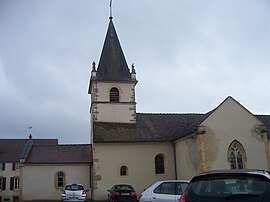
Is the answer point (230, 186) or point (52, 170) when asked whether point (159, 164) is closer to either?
point (52, 170)

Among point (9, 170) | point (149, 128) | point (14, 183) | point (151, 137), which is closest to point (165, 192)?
point (151, 137)

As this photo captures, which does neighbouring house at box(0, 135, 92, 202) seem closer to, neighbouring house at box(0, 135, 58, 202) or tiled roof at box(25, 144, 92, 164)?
tiled roof at box(25, 144, 92, 164)

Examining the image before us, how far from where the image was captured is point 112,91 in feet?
99.2

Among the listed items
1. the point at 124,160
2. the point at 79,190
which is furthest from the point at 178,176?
the point at 79,190

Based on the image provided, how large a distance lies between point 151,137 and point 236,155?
7.40 metres

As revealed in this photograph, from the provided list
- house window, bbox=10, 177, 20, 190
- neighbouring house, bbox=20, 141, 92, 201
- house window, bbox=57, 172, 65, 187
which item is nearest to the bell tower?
neighbouring house, bbox=20, 141, 92, 201

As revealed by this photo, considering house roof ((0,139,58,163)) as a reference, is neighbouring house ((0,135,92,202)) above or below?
below

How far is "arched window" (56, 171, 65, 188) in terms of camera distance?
27984 mm

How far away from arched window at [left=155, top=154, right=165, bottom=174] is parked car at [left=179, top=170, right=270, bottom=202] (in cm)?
2215

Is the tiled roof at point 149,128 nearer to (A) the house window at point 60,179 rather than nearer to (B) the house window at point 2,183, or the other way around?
(A) the house window at point 60,179

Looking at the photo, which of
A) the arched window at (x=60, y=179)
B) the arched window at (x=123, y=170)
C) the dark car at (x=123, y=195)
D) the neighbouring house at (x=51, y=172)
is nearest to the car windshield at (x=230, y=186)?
the dark car at (x=123, y=195)

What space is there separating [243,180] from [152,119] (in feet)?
82.7

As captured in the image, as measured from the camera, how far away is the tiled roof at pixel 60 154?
28.4m

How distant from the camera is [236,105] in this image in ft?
75.9
